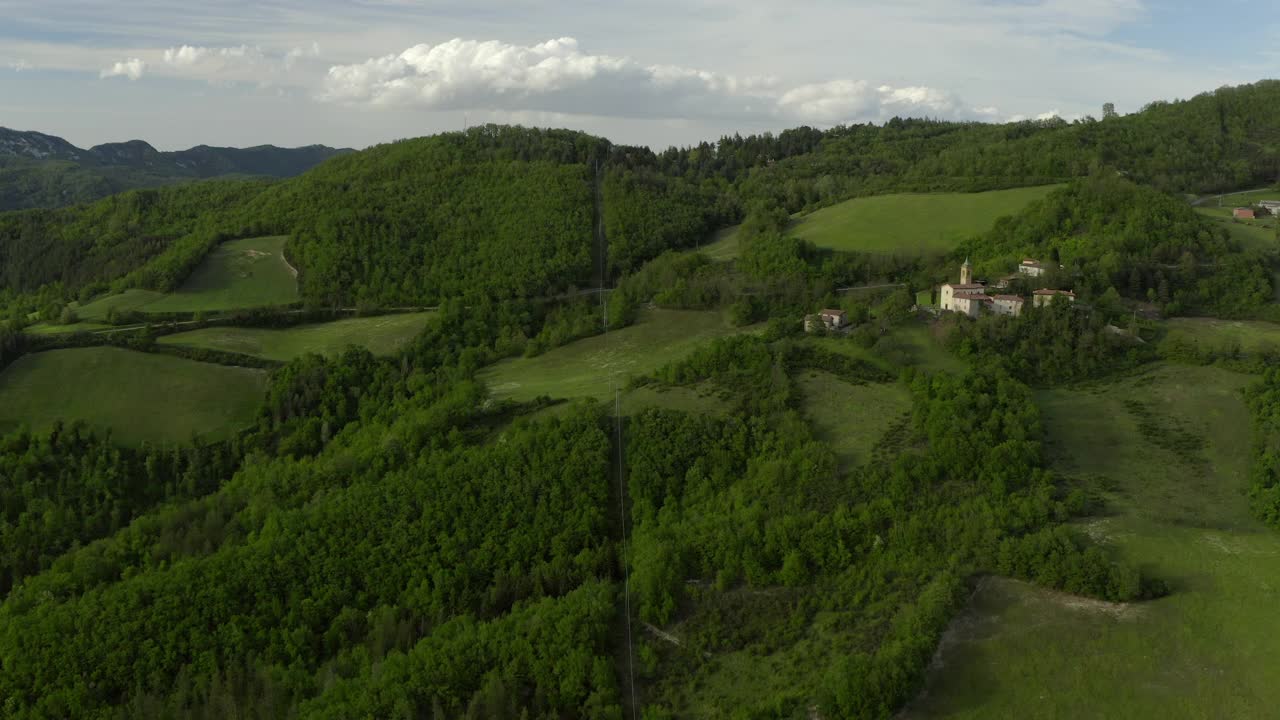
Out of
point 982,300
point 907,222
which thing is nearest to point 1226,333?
point 982,300

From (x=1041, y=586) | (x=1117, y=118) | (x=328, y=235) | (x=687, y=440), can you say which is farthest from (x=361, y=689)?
(x=1117, y=118)

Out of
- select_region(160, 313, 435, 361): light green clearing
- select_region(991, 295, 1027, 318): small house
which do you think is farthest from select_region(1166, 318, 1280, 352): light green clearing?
select_region(160, 313, 435, 361): light green clearing

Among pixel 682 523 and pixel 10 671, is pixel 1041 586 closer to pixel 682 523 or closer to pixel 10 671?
pixel 682 523

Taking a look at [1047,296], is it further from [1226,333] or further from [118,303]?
[118,303]

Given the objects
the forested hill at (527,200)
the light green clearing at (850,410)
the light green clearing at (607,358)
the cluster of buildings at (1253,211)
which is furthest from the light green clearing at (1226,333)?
the light green clearing at (607,358)

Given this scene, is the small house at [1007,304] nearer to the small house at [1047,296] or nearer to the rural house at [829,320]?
the small house at [1047,296]
